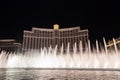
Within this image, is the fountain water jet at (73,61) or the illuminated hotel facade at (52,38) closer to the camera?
the fountain water jet at (73,61)

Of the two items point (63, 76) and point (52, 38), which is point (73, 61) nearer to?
point (63, 76)

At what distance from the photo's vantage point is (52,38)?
3706 inches

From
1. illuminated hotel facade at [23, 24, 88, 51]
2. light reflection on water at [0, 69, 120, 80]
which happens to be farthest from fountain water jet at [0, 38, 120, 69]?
illuminated hotel facade at [23, 24, 88, 51]

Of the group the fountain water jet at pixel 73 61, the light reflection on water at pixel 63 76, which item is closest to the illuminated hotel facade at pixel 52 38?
the fountain water jet at pixel 73 61

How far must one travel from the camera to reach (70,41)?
91250 mm

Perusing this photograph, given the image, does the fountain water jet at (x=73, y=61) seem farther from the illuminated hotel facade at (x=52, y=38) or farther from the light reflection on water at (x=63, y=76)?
the illuminated hotel facade at (x=52, y=38)

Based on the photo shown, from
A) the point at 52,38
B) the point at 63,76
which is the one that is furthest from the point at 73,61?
the point at 52,38

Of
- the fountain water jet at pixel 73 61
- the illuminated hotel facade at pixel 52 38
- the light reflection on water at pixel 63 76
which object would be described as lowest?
the light reflection on water at pixel 63 76

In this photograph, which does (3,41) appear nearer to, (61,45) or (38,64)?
(61,45)

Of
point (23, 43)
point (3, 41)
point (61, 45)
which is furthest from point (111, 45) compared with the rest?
point (3, 41)

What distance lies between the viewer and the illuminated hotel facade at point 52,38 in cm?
8944

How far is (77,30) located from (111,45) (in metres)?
15.9

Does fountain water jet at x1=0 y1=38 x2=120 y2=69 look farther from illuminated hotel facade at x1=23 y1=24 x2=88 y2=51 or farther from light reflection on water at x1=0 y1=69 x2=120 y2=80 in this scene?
illuminated hotel facade at x1=23 y1=24 x2=88 y2=51

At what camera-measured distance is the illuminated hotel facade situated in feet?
293
